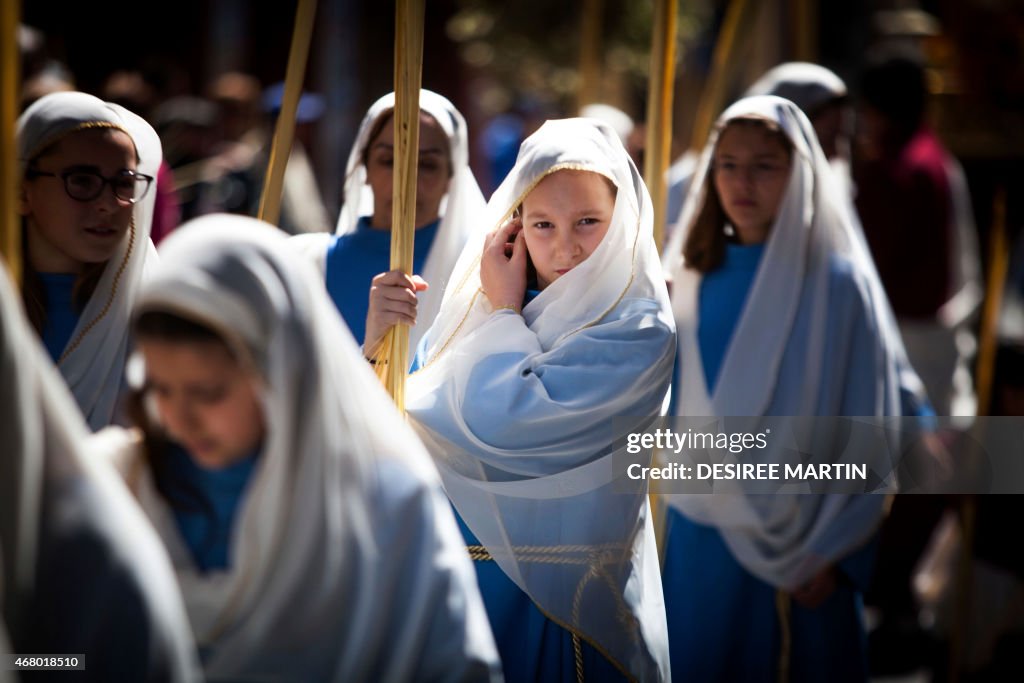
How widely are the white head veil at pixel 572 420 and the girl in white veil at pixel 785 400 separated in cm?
102

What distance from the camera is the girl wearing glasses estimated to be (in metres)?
3.16

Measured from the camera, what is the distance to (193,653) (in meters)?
1.81

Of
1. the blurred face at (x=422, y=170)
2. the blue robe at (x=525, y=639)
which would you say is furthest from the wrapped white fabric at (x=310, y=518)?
the blurred face at (x=422, y=170)

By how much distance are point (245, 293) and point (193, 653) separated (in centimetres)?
49

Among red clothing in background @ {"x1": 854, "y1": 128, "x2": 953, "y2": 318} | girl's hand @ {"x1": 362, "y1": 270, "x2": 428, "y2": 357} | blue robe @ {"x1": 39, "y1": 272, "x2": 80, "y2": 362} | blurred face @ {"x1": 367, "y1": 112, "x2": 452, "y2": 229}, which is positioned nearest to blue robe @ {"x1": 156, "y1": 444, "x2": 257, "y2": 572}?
girl's hand @ {"x1": 362, "y1": 270, "x2": 428, "y2": 357}

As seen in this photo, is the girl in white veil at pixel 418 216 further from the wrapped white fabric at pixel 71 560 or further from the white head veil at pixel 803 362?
the wrapped white fabric at pixel 71 560

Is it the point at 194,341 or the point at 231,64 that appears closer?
the point at 194,341

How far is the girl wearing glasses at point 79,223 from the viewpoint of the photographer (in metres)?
3.16

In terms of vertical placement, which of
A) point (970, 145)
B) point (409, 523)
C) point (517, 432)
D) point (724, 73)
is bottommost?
point (409, 523)

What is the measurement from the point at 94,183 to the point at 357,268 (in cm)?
86

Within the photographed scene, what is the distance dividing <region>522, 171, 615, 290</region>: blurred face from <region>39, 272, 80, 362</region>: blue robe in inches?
44.2

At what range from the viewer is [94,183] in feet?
10.5

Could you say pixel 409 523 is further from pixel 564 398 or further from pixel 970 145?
pixel 970 145

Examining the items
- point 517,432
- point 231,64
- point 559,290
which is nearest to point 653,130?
point 559,290
